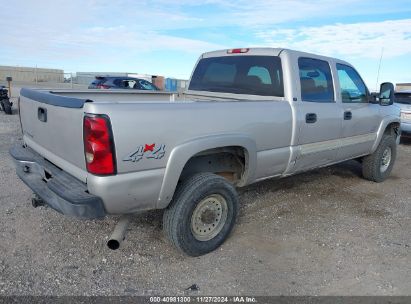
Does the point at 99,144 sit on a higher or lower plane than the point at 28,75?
lower

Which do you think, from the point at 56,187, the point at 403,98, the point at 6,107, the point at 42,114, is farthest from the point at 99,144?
the point at 6,107

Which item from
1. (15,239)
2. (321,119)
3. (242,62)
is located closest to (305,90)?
(321,119)

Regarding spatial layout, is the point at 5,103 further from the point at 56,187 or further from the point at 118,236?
the point at 118,236

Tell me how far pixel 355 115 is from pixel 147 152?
3494 millimetres

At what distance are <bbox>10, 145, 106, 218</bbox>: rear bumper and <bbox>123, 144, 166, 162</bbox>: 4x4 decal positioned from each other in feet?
1.29

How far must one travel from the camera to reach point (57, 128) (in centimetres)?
307

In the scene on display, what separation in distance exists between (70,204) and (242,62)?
2.85m

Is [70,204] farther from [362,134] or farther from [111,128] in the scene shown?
[362,134]

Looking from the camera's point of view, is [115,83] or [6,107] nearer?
[6,107]

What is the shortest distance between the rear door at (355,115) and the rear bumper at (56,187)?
3.53 metres

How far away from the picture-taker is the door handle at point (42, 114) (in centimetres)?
325

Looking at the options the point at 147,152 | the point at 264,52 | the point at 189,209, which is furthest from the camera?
the point at 264,52

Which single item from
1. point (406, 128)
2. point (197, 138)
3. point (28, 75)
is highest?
point (28, 75)

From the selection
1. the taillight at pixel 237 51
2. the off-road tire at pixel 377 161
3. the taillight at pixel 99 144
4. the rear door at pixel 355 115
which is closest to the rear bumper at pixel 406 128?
the off-road tire at pixel 377 161
